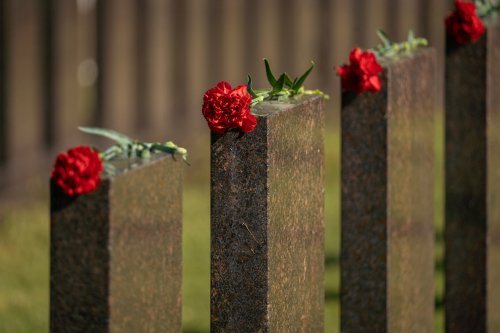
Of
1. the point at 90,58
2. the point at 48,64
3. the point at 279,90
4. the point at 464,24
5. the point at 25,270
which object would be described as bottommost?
the point at 25,270

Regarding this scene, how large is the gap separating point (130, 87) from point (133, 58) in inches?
9.9

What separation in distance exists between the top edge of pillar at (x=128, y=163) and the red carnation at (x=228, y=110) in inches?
5.4

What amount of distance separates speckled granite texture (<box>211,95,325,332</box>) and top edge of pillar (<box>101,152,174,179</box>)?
0.18 m

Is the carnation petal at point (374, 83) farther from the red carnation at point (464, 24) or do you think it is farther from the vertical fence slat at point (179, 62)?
the vertical fence slat at point (179, 62)

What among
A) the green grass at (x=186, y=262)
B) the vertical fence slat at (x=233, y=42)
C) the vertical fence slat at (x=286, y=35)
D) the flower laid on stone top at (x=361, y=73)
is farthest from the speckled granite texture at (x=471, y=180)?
the vertical fence slat at (x=286, y=35)

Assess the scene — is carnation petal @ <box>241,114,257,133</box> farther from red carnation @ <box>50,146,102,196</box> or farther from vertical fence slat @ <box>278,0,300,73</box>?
vertical fence slat @ <box>278,0,300,73</box>

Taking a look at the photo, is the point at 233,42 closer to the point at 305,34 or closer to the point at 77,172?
the point at 305,34

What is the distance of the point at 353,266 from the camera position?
238cm

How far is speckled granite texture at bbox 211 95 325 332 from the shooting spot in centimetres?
172

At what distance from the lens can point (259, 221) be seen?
5.66ft

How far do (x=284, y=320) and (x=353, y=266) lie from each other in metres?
0.59

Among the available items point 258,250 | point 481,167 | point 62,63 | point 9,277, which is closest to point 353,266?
point 258,250

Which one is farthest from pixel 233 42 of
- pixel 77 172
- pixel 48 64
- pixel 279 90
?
pixel 77 172

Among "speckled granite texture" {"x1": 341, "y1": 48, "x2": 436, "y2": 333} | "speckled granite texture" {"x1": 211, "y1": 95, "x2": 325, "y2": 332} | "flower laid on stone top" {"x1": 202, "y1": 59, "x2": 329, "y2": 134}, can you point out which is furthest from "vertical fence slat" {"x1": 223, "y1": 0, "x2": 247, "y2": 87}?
"flower laid on stone top" {"x1": 202, "y1": 59, "x2": 329, "y2": 134}
